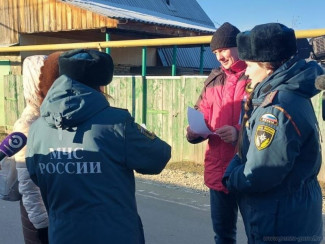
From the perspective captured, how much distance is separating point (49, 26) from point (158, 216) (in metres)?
9.12

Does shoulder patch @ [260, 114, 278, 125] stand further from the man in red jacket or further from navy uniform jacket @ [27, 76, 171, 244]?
the man in red jacket

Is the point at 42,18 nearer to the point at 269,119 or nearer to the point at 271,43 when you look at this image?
the point at 271,43

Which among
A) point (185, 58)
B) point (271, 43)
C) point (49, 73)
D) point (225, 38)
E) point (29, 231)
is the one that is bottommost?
point (29, 231)

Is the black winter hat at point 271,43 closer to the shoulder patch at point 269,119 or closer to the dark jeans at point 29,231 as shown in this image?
the shoulder patch at point 269,119

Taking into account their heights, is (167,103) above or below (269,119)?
below

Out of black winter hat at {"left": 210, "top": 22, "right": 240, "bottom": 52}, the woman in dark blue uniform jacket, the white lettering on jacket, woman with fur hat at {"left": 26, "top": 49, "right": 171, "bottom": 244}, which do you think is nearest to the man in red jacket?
black winter hat at {"left": 210, "top": 22, "right": 240, "bottom": 52}

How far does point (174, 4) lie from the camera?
18.2 meters

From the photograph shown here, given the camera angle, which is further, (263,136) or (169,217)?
(169,217)

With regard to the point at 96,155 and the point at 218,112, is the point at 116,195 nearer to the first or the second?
the point at 96,155

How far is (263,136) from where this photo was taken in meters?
2.00

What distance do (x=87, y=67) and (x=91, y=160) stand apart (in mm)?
439

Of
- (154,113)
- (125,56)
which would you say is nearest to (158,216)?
(154,113)

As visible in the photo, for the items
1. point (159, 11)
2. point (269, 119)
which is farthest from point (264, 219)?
point (159, 11)

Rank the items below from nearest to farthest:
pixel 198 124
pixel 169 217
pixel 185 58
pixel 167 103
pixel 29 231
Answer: pixel 29 231 → pixel 198 124 → pixel 169 217 → pixel 167 103 → pixel 185 58
